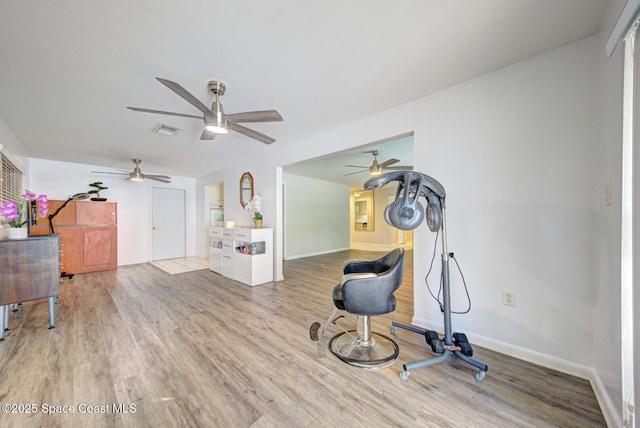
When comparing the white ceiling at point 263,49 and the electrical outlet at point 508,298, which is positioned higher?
the white ceiling at point 263,49

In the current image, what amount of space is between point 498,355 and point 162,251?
7403 mm

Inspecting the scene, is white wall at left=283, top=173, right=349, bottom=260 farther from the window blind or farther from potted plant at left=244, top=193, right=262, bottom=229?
the window blind

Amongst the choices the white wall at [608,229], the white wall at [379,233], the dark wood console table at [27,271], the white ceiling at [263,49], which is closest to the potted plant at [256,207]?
the white ceiling at [263,49]

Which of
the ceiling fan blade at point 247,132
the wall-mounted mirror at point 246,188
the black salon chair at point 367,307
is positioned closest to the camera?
the black salon chair at point 367,307

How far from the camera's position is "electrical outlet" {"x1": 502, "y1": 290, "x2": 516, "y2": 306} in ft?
6.40

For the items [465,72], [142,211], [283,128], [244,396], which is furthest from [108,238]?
[465,72]

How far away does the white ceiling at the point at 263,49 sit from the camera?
1.41 metres

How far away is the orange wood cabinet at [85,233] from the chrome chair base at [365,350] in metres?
5.75

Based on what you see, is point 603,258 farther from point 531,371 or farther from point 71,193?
point 71,193

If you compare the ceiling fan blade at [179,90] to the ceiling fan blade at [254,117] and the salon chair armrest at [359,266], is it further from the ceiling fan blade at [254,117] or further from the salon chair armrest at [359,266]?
the salon chair armrest at [359,266]

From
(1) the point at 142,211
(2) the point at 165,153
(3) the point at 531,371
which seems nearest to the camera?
(3) the point at 531,371

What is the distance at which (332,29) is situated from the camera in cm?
156

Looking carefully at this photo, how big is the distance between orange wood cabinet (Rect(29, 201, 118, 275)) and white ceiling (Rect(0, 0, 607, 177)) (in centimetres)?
281

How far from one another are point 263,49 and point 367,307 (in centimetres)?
213
